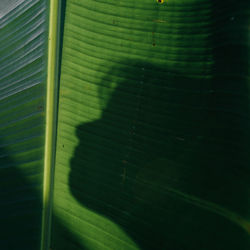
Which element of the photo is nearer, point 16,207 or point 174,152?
point 174,152

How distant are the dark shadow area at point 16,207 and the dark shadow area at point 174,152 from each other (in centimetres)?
13

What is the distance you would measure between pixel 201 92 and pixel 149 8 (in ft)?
0.76

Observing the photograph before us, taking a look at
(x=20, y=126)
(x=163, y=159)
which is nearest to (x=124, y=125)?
(x=163, y=159)

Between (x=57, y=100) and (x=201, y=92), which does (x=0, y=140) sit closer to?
(x=57, y=100)

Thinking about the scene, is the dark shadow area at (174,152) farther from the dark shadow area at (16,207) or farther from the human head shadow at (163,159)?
the dark shadow area at (16,207)

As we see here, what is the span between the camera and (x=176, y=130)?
710 millimetres

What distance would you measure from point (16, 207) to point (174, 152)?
1.57ft

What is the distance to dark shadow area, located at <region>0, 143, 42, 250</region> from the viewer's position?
0.84m

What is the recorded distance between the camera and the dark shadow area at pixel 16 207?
84 cm

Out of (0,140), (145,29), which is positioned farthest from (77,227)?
(145,29)

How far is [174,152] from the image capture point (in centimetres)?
72

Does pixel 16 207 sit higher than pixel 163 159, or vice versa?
pixel 163 159

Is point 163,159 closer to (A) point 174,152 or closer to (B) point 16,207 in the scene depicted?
(A) point 174,152

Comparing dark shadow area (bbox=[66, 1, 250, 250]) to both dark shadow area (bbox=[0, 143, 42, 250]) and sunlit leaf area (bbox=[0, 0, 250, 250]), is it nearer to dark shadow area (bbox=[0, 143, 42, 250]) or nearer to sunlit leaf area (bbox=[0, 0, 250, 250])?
sunlit leaf area (bbox=[0, 0, 250, 250])
